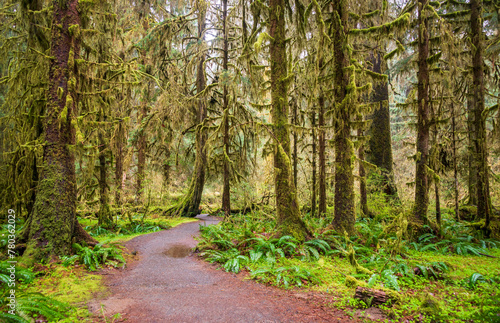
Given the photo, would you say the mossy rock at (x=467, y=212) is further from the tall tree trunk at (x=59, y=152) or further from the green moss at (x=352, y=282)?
the tall tree trunk at (x=59, y=152)

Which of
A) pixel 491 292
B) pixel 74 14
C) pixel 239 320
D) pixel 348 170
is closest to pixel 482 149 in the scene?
pixel 348 170

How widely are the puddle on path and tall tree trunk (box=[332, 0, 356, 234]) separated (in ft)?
15.2

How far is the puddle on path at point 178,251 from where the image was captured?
7313mm

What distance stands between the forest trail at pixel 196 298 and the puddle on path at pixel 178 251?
647 mm

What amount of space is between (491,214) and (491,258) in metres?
2.32

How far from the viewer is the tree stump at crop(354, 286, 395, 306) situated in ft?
13.1

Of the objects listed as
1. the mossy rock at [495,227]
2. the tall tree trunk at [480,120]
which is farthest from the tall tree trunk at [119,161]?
the mossy rock at [495,227]

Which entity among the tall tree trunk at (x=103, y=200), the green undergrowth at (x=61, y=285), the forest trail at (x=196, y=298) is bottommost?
the forest trail at (x=196, y=298)

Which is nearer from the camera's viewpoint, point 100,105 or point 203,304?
point 203,304

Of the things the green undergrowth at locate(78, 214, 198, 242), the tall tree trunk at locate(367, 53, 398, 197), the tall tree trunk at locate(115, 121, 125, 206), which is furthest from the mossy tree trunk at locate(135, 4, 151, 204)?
the tall tree trunk at locate(367, 53, 398, 197)

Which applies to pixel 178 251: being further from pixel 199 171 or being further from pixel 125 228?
pixel 199 171

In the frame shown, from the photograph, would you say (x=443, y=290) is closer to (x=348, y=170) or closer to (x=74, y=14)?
(x=348, y=170)

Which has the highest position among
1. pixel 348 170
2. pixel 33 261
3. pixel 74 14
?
pixel 74 14

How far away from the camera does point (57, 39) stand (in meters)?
5.96
